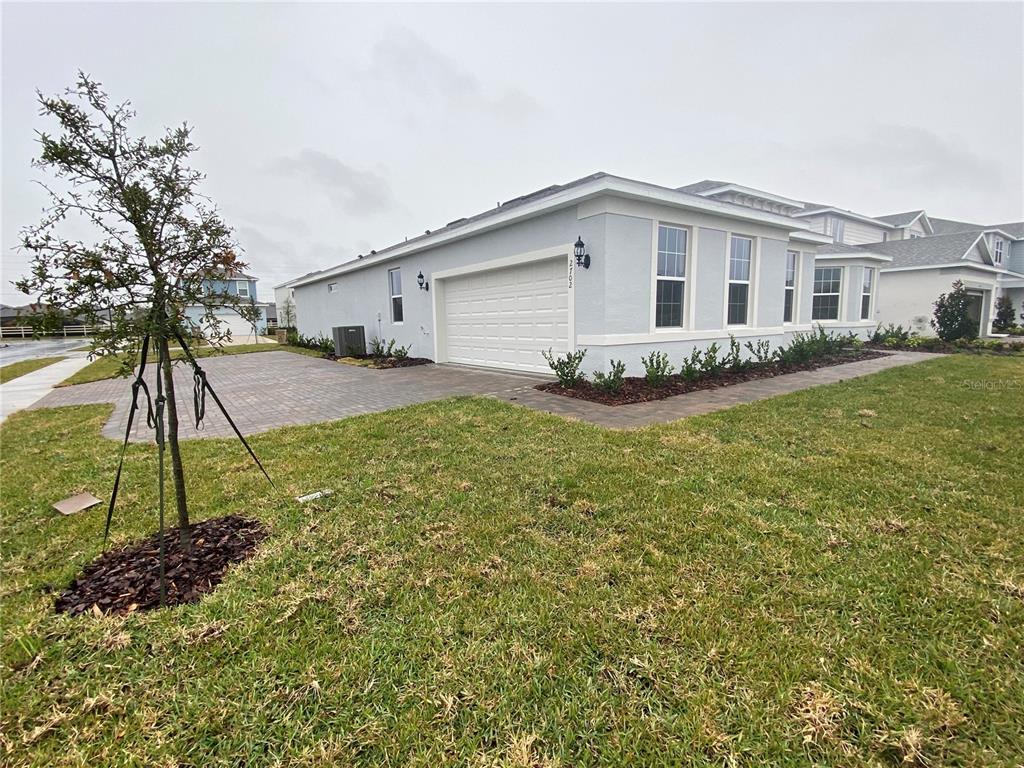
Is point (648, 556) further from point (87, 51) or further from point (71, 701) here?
point (87, 51)

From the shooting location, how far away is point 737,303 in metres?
10.5

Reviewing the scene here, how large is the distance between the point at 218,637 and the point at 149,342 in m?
1.67

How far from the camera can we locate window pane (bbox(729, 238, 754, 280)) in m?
10.1

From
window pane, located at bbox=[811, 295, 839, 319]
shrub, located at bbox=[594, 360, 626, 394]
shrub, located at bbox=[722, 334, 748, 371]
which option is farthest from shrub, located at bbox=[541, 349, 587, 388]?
window pane, located at bbox=[811, 295, 839, 319]

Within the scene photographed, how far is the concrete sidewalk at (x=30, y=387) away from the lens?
840 cm

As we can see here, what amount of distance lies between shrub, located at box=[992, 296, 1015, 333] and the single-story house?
17.9m

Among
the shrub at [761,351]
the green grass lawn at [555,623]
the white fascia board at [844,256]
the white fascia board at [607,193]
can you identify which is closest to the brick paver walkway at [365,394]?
the shrub at [761,351]

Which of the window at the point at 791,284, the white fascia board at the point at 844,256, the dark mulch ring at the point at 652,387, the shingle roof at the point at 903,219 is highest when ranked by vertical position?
the shingle roof at the point at 903,219

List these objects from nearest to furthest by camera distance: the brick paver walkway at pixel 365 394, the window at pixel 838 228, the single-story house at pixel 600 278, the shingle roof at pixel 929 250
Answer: the brick paver walkway at pixel 365 394 < the single-story house at pixel 600 278 < the shingle roof at pixel 929 250 < the window at pixel 838 228

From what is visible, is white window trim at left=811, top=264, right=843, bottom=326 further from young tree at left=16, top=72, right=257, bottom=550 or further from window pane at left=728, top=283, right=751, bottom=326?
young tree at left=16, top=72, right=257, bottom=550

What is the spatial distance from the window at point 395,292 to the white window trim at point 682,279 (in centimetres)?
839

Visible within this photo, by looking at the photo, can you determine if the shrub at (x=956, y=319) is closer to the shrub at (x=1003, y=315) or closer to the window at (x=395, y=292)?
the shrub at (x=1003, y=315)

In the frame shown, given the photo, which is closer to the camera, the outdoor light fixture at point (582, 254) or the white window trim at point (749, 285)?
the outdoor light fixture at point (582, 254)

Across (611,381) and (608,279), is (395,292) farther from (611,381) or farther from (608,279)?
(611,381)
